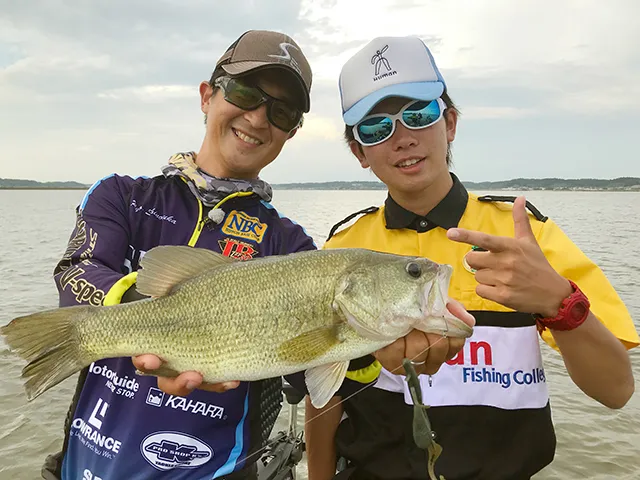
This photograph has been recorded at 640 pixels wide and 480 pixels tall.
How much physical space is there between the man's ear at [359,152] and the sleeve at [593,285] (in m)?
1.28

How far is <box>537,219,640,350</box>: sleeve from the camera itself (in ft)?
8.12

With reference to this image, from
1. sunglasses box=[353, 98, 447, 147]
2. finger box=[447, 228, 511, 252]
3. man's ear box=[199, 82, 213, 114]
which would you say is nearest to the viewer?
finger box=[447, 228, 511, 252]

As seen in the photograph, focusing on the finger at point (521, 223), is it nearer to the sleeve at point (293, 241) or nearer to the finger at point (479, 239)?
the finger at point (479, 239)

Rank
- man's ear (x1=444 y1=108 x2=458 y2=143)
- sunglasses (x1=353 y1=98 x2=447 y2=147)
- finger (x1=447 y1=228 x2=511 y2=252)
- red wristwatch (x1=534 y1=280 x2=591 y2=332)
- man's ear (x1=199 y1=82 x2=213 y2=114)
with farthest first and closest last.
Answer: man's ear (x1=444 y1=108 x2=458 y2=143), man's ear (x1=199 y1=82 x2=213 y2=114), sunglasses (x1=353 y1=98 x2=447 y2=147), red wristwatch (x1=534 y1=280 x2=591 y2=332), finger (x1=447 y1=228 x2=511 y2=252)

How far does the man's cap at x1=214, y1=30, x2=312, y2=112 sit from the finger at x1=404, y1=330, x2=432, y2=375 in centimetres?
163

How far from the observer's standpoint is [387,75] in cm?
308

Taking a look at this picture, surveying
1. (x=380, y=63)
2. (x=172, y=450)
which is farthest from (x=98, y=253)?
(x=380, y=63)

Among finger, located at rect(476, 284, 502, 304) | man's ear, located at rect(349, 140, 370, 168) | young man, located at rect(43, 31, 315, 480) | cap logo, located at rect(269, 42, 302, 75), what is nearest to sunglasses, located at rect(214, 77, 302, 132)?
young man, located at rect(43, 31, 315, 480)

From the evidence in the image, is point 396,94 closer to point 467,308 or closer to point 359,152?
point 359,152

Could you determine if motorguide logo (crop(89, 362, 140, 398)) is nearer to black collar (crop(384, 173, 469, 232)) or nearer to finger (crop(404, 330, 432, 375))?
finger (crop(404, 330, 432, 375))

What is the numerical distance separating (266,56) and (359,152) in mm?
916

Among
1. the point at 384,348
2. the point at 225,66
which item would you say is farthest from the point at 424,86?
the point at 384,348

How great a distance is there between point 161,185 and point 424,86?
180cm

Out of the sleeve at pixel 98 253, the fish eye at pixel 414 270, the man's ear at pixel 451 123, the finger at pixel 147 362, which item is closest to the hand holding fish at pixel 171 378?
the finger at pixel 147 362
